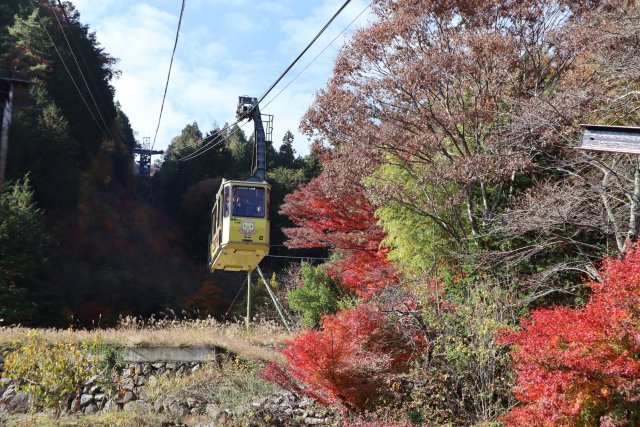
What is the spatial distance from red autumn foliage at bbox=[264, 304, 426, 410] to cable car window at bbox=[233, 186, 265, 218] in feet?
18.9

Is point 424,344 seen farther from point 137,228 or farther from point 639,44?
point 137,228

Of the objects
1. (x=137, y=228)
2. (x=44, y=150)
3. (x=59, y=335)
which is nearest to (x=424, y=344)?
(x=59, y=335)

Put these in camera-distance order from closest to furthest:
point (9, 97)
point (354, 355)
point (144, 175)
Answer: point (9, 97)
point (354, 355)
point (144, 175)

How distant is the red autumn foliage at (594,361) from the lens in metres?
9.13

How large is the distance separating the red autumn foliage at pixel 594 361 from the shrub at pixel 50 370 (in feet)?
31.7

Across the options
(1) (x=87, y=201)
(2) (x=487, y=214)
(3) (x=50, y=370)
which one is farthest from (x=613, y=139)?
(1) (x=87, y=201)

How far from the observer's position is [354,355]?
40.0 feet

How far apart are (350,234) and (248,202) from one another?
4.49 metres

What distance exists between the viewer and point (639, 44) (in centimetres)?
1230

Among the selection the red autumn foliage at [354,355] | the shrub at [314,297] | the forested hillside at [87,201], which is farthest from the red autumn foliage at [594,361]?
the forested hillside at [87,201]

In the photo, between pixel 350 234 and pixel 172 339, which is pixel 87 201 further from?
pixel 172 339

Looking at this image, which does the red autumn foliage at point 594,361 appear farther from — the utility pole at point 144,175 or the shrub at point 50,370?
the utility pole at point 144,175

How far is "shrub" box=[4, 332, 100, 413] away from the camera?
47.4 feet

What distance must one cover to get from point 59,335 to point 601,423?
12.9 meters
